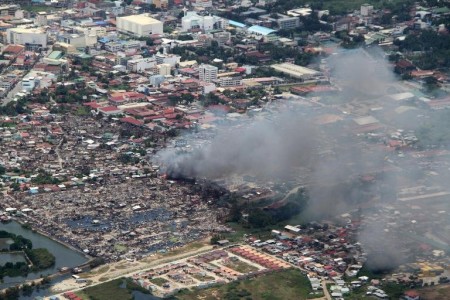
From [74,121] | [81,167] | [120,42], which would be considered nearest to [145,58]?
[120,42]

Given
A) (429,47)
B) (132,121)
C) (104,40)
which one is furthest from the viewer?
(104,40)

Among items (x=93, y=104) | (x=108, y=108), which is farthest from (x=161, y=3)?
(x=108, y=108)

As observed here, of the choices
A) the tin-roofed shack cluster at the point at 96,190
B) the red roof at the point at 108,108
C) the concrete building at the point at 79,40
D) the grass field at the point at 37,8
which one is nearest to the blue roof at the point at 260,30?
the concrete building at the point at 79,40

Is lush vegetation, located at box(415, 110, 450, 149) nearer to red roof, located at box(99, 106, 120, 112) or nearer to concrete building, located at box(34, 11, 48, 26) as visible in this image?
red roof, located at box(99, 106, 120, 112)

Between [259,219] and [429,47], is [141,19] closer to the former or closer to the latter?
[429,47]

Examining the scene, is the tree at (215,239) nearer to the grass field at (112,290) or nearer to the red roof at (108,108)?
the grass field at (112,290)

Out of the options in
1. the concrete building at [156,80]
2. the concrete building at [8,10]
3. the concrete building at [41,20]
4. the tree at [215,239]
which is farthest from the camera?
the concrete building at [8,10]

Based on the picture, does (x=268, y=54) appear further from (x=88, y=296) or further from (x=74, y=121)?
(x=88, y=296)
